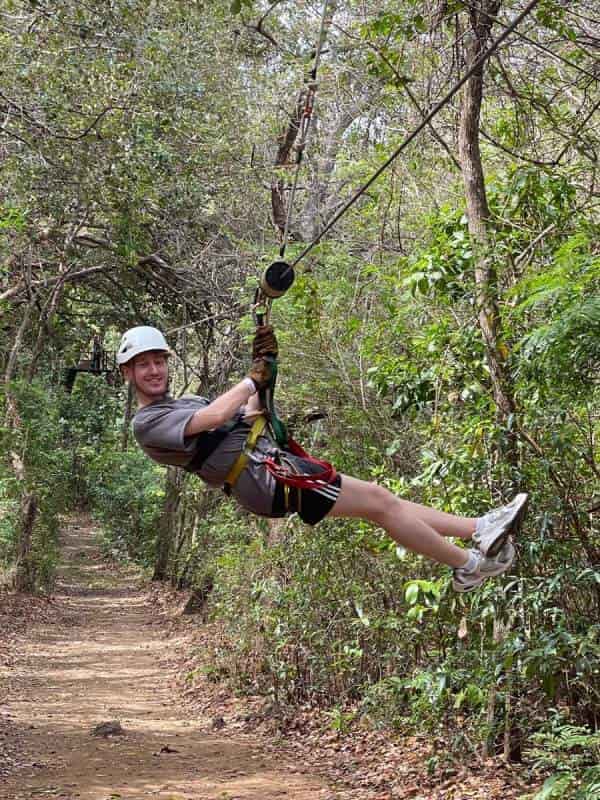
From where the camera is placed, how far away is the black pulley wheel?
446 cm

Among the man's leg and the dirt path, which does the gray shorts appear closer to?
the man's leg

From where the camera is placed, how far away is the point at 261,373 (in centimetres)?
443

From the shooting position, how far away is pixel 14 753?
8.41m

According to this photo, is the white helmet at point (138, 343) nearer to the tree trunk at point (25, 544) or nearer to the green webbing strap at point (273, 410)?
the green webbing strap at point (273, 410)

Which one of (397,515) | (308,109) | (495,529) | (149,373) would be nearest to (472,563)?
(495,529)

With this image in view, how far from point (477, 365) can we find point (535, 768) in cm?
235

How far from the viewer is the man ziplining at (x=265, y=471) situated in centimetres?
443

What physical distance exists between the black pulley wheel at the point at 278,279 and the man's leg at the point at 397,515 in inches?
35.4

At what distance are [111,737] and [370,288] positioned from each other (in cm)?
462

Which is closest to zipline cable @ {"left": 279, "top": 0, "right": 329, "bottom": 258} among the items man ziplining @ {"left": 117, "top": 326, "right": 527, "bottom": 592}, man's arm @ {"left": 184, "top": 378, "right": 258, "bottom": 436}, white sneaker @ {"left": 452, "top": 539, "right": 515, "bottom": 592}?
man ziplining @ {"left": 117, "top": 326, "right": 527, "bottom": 592}

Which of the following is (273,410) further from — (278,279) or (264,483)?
(278,279)

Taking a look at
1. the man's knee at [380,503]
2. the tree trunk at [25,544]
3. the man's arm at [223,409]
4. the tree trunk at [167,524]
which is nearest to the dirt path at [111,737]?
the tree trunk at [25,544]

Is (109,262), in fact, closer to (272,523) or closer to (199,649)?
(199,649)

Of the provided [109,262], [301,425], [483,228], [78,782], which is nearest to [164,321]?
[109,262]
